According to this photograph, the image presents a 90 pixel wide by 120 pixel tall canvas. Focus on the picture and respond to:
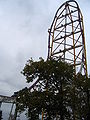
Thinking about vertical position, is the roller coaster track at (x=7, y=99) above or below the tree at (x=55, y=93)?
above

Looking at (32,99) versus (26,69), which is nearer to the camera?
(32,99)

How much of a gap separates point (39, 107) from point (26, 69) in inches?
114

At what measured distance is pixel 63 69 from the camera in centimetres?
1366

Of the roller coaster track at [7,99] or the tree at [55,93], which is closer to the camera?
the tree at [55,93]

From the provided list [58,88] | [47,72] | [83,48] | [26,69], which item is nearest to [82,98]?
[58,88]

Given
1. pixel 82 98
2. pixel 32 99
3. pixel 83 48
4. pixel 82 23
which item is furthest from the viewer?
pixel 82 23

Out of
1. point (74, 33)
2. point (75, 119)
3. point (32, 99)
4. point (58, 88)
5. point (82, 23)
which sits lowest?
point (75, 119)

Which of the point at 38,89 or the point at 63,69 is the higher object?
the point at 63,69

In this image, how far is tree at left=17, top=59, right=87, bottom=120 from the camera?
13219mm

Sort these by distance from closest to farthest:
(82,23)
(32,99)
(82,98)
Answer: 1. (32,99)
2. (82,98)
3. (82,23)

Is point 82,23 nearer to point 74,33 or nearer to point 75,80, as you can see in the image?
point 74,33

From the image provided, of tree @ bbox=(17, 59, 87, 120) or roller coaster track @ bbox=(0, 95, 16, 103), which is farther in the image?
roller coaster track @ bbox=(0, 95, 16, 103)

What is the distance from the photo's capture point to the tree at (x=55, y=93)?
1322cm

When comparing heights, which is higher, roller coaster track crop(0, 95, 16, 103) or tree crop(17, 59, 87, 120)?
roller coaster track crop(0, 95, 16, 103)
